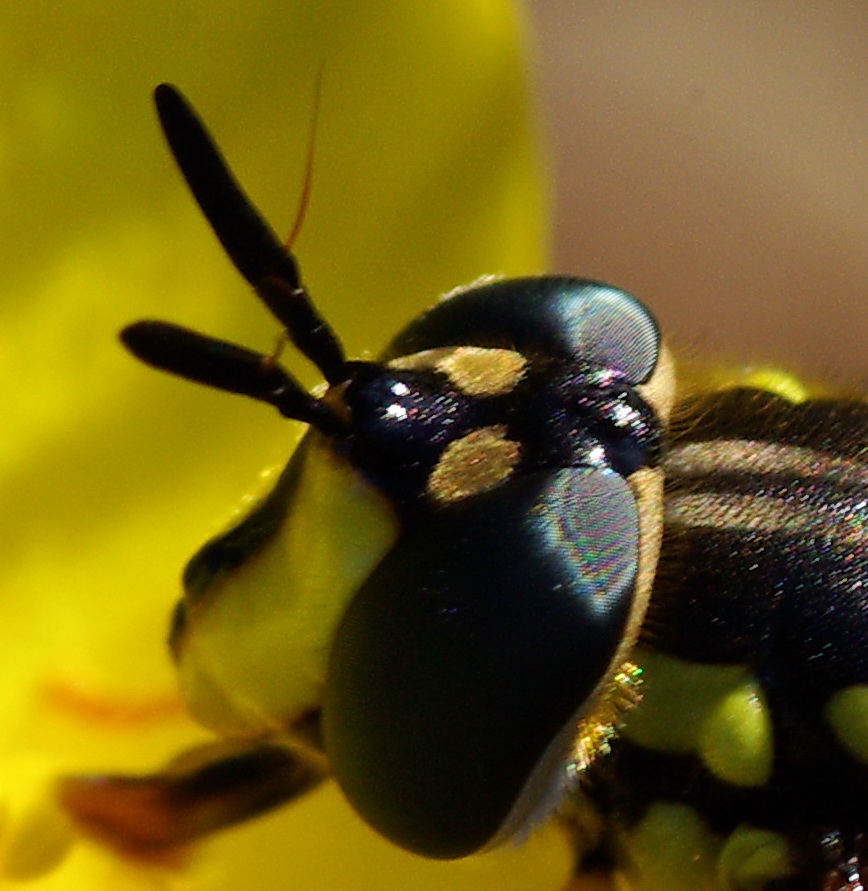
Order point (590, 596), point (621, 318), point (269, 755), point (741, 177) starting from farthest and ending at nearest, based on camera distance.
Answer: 1. point (741, 177)
2. point (269, 755)
3. point (621, 318)
4. point (590, 596)

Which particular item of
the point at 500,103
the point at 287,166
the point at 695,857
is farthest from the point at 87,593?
the point at 695,857

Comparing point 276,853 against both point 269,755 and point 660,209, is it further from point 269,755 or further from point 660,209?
point 660,209

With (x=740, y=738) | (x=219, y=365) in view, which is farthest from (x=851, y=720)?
(x=219, y=365)

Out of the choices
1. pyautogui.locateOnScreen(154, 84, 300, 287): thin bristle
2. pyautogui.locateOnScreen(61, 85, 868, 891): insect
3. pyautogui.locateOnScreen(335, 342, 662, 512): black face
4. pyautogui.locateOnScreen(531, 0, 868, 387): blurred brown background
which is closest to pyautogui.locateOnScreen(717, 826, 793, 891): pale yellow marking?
pyautogui.locateOnScreen(61, 85, 868, 891): insect

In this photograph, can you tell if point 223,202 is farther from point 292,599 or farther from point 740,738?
point 740,738

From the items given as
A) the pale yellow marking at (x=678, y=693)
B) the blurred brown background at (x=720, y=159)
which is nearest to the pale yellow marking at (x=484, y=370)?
the pale yellow marking at (x=678, y=693)

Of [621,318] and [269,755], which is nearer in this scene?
[621,318]
